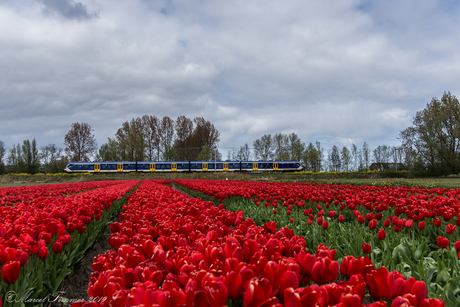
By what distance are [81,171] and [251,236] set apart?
4443 centimetres

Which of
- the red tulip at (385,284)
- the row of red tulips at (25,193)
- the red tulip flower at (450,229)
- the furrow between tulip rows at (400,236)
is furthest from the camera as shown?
the row of red tulips at (25,193)

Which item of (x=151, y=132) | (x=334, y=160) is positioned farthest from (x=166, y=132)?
(x=334, y=160)

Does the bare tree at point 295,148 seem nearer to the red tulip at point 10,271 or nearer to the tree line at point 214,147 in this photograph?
the tree line at point 214,147

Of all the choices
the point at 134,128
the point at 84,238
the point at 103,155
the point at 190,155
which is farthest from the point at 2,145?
the point at 84,238

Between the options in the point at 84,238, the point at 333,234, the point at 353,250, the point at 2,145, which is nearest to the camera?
the point at 353,250

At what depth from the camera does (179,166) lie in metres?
41.0

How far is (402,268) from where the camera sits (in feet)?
6.46

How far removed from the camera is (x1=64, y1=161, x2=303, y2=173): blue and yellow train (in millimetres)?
40188

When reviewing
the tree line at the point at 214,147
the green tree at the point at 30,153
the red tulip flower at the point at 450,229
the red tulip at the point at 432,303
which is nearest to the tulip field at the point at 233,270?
the red tulip at the point at 432,303

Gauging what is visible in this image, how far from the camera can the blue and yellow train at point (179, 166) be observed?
40188mm

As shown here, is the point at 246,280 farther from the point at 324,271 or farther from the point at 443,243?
the point at 443,243

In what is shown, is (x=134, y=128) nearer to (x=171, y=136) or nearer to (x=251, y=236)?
(x=171, y=136)

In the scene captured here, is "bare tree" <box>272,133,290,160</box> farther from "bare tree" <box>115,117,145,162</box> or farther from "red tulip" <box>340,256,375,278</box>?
"red tulip" <box>340,256,375,278</box>

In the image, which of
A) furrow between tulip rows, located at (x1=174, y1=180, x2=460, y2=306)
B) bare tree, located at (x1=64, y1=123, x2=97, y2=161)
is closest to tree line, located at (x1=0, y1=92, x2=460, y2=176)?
bare tree, located at (x1=64, y1=123, x2=97, y2=161)
